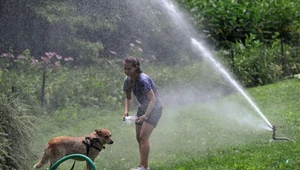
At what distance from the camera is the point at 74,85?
12.2 m

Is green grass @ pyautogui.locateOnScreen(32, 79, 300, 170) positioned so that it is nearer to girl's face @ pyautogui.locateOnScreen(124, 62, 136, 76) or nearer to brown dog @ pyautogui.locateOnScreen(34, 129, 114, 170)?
brown dog @ pyautogui.locateOnScreen(34, 129, 114, 170)

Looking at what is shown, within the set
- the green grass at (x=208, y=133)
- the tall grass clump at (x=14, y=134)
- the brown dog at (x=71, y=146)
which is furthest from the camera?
the green grass at (x=208, y=133)

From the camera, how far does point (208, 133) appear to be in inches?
398

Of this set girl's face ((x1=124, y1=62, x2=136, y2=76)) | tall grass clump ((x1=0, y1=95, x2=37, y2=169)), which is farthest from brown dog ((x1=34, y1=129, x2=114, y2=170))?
girl's face ((x1=124, y1=62, x2=136, y2=76))

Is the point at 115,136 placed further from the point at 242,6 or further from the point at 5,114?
the point at 242,6

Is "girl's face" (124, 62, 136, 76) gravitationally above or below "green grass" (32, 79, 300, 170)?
above

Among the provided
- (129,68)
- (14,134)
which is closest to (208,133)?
(129,68)

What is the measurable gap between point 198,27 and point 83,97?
15.6 ft

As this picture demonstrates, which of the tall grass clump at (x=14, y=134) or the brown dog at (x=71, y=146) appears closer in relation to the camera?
the brown dog at (x=71, y=146)

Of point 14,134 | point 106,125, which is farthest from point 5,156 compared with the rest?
point 106,125

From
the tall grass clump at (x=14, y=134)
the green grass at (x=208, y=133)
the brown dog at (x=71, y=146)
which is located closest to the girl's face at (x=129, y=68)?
the brown dog at (x=71, y=146)

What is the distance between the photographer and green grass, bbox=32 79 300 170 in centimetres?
768

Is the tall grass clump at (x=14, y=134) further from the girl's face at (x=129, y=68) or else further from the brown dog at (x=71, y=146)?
the girl's face at (x=129, y=68)

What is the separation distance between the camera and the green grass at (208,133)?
25.2 ft
